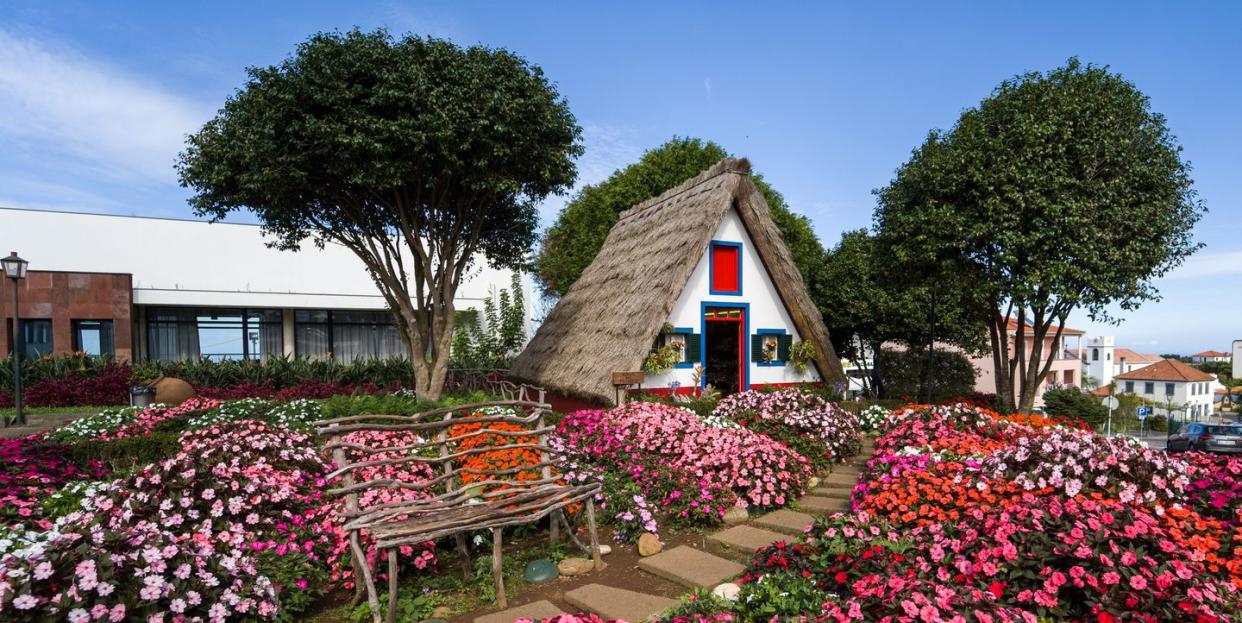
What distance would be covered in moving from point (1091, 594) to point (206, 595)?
476 cm

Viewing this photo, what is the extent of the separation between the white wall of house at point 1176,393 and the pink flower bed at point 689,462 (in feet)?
236

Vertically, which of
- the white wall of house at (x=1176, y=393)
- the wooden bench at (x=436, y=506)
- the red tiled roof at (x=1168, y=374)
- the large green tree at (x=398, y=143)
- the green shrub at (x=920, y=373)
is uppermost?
the large green tree at (x=398, y=143)

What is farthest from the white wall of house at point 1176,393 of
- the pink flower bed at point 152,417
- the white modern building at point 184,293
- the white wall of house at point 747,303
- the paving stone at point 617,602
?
the pink flower bed at point 152,417

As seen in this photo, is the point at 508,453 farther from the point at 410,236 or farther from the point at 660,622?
the point at 410,236

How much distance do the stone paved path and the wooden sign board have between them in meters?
3.56

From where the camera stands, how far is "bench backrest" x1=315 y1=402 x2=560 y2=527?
413 cm

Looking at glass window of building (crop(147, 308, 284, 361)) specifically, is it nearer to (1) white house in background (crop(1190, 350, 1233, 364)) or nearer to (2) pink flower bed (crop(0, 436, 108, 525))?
(2) pink flower bed (crop(0, 436, 108, 525))

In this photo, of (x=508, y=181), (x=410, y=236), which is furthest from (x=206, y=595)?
(x=410, y=236)

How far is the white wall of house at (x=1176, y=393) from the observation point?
60969mm

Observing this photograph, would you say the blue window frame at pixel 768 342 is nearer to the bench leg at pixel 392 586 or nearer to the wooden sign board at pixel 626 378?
the wooden sign board at pixel 626 378

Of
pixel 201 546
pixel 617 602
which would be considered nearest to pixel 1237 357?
pixel 617 602

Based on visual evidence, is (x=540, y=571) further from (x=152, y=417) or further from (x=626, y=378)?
(x=152, y=417)

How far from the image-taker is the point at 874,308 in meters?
16.1

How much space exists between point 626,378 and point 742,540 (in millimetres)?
4751
